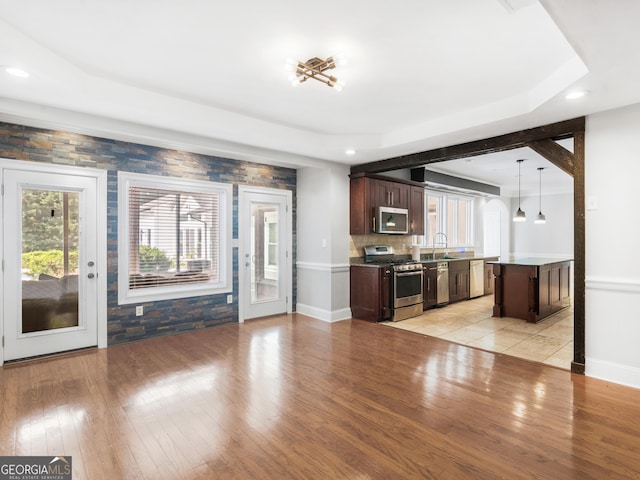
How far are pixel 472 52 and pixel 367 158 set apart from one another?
271 cm

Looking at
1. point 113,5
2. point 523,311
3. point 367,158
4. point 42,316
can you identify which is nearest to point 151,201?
point 42,316

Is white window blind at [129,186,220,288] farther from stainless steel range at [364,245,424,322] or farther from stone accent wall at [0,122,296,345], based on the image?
stainless steel range at [364,245,424,322]

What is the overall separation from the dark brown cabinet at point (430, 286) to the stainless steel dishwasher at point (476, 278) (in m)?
A: 1.44

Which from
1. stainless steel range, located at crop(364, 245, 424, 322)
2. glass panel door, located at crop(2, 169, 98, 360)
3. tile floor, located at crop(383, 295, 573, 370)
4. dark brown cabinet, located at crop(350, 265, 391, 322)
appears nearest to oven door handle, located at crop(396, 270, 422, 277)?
stainless steel range, located at crop(364, 245, 424, 322)

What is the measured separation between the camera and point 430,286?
6.36 metres

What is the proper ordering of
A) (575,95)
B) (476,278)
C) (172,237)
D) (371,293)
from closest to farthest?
1. (575,95)
2. (172,237)
3. (371,293)
4. (476,278)

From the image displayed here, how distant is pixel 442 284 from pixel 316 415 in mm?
4657

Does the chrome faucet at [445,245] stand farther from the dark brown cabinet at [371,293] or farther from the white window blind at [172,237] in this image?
the white window blind at [172,237]

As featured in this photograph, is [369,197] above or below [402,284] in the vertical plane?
above

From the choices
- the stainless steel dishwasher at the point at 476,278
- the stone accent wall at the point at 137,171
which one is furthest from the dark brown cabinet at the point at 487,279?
the stone accent wall at the point at 137,171

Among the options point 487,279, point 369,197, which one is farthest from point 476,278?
point 369,197

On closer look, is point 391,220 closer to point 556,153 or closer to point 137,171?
point 556,153

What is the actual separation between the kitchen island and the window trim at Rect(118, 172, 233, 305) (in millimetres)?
4375

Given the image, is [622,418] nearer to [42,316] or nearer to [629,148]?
[629,148]
